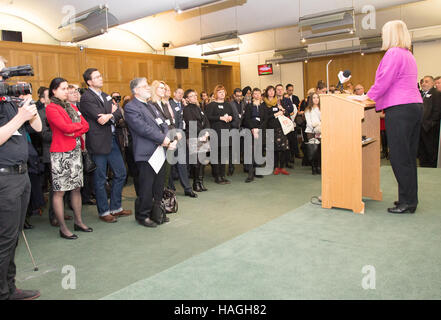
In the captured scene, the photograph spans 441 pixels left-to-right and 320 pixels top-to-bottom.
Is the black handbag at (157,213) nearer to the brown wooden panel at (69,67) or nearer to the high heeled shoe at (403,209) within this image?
the high heeled shoe at (403,209)

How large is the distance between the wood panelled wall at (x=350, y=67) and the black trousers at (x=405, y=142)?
398 inches

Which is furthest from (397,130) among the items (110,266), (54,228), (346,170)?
(54,228)

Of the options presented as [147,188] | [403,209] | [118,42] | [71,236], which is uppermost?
[118,42]

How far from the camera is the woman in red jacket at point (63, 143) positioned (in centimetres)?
337

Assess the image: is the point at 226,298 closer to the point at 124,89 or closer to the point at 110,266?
the point at 110,266

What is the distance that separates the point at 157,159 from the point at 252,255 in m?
1.74

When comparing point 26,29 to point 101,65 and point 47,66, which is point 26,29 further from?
point 101,65

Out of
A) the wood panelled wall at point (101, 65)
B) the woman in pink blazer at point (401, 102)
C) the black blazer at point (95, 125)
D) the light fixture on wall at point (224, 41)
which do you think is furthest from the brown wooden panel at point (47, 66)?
the woman in pink blazer at point (401, 102)

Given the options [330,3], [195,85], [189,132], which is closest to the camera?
[189,132]

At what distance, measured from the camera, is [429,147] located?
22.3 ft

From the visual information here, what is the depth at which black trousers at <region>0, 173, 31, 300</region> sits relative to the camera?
6.46 feet

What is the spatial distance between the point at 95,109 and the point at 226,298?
106 inches

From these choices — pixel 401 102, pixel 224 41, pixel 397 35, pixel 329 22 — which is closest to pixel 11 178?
pixel 401 102

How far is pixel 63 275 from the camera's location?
2.81m
